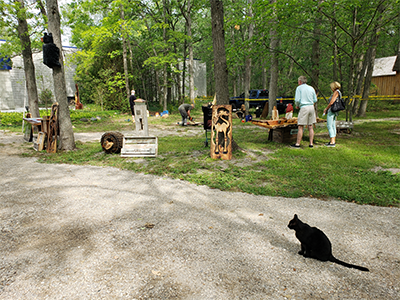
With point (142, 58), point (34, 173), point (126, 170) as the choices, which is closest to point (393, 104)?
point (142, 58)

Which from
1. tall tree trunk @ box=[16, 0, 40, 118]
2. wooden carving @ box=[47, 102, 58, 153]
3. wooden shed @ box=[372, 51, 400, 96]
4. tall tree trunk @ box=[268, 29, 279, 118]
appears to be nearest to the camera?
wooden carving @ box=[47, 102, 58, 153]

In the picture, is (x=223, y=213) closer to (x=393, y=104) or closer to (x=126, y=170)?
(x=126, y=170)

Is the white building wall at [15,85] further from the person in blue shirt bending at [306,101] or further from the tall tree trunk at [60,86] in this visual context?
the person in blue shirt bending at [306,101]

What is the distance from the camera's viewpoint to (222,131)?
605 centimetres

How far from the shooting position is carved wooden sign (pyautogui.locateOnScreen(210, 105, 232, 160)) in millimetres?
6008

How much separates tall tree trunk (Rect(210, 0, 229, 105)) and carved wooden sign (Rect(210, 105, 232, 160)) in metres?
0.50

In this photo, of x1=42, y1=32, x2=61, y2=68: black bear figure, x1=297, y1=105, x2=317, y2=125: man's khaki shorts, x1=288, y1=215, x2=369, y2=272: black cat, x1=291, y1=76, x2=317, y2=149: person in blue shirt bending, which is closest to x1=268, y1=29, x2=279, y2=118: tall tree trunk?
x1=291, y1=76, x2=317, y2=149: person in blue shirt bending

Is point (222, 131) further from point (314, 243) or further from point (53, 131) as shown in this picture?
point (53, 131)

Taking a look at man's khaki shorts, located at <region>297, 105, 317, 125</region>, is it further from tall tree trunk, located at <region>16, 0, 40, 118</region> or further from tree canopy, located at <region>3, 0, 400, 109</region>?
tall tree trunk, located at <region>16, 0, 40, 118</region>

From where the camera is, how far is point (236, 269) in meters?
2.27

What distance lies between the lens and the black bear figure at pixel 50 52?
6.69 m

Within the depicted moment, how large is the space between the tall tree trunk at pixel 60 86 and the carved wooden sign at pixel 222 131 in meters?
4.66

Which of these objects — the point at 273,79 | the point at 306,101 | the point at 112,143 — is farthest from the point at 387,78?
the point at 112,143

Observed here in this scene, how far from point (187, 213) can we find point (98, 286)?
5.21ft
